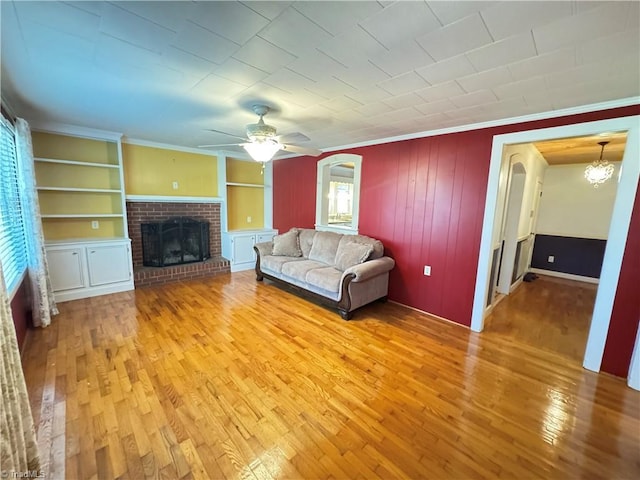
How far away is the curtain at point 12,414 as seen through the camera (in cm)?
114

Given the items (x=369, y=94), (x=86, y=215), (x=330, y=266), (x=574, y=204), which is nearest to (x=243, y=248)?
(x=330, y=266)

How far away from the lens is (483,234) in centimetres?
311

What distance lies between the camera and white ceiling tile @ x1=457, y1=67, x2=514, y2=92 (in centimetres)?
186

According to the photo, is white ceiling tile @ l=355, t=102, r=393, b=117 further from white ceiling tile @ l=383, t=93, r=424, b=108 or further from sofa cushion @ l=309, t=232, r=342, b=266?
sofa cushion @ l=309, t=232, r=342, b=266

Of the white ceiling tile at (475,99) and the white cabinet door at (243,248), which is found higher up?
the white ceiling tile at (475,99)

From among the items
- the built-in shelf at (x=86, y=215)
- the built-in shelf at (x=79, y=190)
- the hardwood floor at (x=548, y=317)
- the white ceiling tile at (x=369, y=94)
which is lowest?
the hardwood floor at (x=548, y=317)

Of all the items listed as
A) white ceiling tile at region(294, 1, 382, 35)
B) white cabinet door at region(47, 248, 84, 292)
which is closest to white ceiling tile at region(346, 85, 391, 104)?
white ceiling tile at region(294, 1, 382, 35)

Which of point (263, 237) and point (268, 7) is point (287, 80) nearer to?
point (268, 7)

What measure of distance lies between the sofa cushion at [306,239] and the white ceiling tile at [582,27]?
373 centimetres

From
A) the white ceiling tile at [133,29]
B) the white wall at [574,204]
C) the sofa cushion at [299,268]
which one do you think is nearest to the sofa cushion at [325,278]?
the sofa cushion at [299,268]

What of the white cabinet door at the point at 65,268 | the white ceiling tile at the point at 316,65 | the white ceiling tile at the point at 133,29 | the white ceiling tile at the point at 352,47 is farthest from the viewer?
the white cabinet door at the point at 65,268

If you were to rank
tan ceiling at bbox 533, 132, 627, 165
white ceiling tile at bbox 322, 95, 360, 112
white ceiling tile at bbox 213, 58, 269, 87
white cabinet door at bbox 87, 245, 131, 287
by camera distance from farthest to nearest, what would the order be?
white cabinet door at bbox 87, 245, 131, 287, tan ceiling at bbox 533, 132, 627, 165, white ceiling tile at bbox 322, 95, 360, 112, white ceiling tile at bbox 213, 58, 269, 87

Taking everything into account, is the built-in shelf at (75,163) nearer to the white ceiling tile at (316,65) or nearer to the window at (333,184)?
the window at (333,184)

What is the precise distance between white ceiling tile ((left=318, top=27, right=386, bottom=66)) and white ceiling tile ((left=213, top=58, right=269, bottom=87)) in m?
0.55
